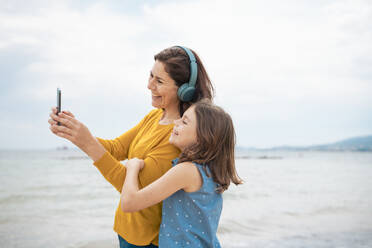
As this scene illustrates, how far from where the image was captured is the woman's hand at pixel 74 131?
1.54m

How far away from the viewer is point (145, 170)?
1.69 metres

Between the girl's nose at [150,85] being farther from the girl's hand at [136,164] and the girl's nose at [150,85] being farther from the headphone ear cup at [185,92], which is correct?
the girl's hand at [136,164]

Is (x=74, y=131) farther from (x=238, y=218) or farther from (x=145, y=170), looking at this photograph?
(x=238, y=218)

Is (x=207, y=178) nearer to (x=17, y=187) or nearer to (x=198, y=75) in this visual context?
(x=198, y=75)

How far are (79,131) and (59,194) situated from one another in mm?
10841

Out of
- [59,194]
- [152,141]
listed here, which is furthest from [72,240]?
[59,194]

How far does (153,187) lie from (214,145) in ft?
1.24

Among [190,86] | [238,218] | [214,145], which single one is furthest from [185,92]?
[238,218]

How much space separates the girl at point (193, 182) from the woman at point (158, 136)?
0.08 metres

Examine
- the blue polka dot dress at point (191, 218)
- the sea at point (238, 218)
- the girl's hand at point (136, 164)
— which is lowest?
the sea at point (238, 218)

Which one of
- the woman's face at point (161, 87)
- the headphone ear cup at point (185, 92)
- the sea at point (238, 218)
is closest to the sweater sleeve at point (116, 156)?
the woman's face at point (161, 87)

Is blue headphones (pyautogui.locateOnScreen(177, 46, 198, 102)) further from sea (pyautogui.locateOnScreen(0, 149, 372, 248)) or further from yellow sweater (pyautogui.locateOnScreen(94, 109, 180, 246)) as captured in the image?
sea (pyautogui.locateOnScreen(0, 149, 372, 248))

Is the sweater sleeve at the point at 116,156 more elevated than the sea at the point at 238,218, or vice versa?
the sweater sleeve at the point at 116,156

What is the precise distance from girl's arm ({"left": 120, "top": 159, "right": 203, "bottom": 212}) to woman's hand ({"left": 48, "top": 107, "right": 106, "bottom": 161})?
192 millimetres
